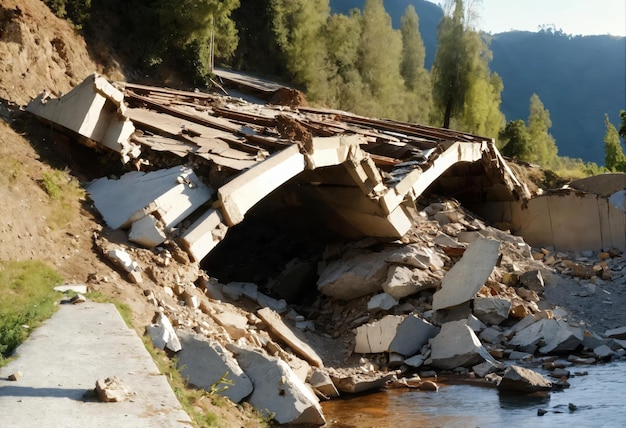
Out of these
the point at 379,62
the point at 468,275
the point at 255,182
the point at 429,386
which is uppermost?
the point at 379,62

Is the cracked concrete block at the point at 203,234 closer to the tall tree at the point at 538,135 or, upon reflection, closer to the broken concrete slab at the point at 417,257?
the broken concrete slab at the point at 417,257

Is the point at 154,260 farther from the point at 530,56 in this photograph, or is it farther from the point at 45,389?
the point at 530,56

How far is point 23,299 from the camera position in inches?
280

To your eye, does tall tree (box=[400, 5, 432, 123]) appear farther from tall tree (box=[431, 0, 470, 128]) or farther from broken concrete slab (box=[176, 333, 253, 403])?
broken concrete slab (box=[176, 333, 253, 403])

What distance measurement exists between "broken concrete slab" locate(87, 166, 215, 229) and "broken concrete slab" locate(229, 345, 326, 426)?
2.71 meters

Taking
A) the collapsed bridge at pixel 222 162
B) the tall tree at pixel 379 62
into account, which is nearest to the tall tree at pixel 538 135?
the tall tree at pixel 379 62

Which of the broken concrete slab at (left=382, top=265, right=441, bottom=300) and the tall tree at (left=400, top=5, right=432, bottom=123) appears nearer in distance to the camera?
the broken concrete slab at (left=382, top=265, right=441, bottom=300)

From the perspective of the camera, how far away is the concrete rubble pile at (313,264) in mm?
8688

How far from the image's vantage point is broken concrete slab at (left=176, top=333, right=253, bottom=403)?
7113 mm

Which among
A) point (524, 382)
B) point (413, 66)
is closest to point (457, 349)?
point (524, 382)

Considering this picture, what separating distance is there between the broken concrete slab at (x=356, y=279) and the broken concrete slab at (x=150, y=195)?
11.8 feet

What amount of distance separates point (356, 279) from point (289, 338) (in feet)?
9.79

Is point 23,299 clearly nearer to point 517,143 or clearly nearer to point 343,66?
Answer: point 517,143

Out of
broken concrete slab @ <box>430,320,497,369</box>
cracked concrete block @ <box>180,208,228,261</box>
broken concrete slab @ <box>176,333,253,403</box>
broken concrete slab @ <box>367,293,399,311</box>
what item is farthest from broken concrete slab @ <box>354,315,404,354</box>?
broken concrete slab @ <box>176,333,253,403</box>
